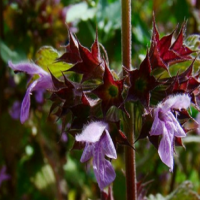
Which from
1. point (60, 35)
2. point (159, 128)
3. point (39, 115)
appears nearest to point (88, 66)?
point (159, 128)

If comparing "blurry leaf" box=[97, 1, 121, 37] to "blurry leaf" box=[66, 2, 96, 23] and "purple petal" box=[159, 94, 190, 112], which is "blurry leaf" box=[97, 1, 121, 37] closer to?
"blurry leaf" box=[66, 2, 96, 23]


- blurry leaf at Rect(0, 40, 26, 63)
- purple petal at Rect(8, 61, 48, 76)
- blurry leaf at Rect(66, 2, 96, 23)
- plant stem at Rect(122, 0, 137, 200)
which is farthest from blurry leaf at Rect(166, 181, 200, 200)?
blurry leaf at Rect(0, 40, 26, 63)

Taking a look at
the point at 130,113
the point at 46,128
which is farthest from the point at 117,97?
the point at 46,128

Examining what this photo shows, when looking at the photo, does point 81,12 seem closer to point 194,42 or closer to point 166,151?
point 194,42

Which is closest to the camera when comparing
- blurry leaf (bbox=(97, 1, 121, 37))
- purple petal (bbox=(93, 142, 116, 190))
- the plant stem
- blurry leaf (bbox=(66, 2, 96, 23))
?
purple petal (bbox=(93, 142, 116, 190))

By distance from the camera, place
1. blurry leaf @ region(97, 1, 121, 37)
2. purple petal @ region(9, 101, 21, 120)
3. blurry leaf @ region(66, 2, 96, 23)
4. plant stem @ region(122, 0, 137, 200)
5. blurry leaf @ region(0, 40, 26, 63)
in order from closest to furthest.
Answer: plant stem @ region(122, 0, 137, 200) → blurry leaf @ region(66, 2, 96, 23) → blurry leaf @ region(97, 1, 121, 37) → blurry leaf @ region(0, 40, 26, 63) → purple petal @ region(9, 101, 21, 120)

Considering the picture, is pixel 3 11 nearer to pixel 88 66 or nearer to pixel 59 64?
pixel 59 64
